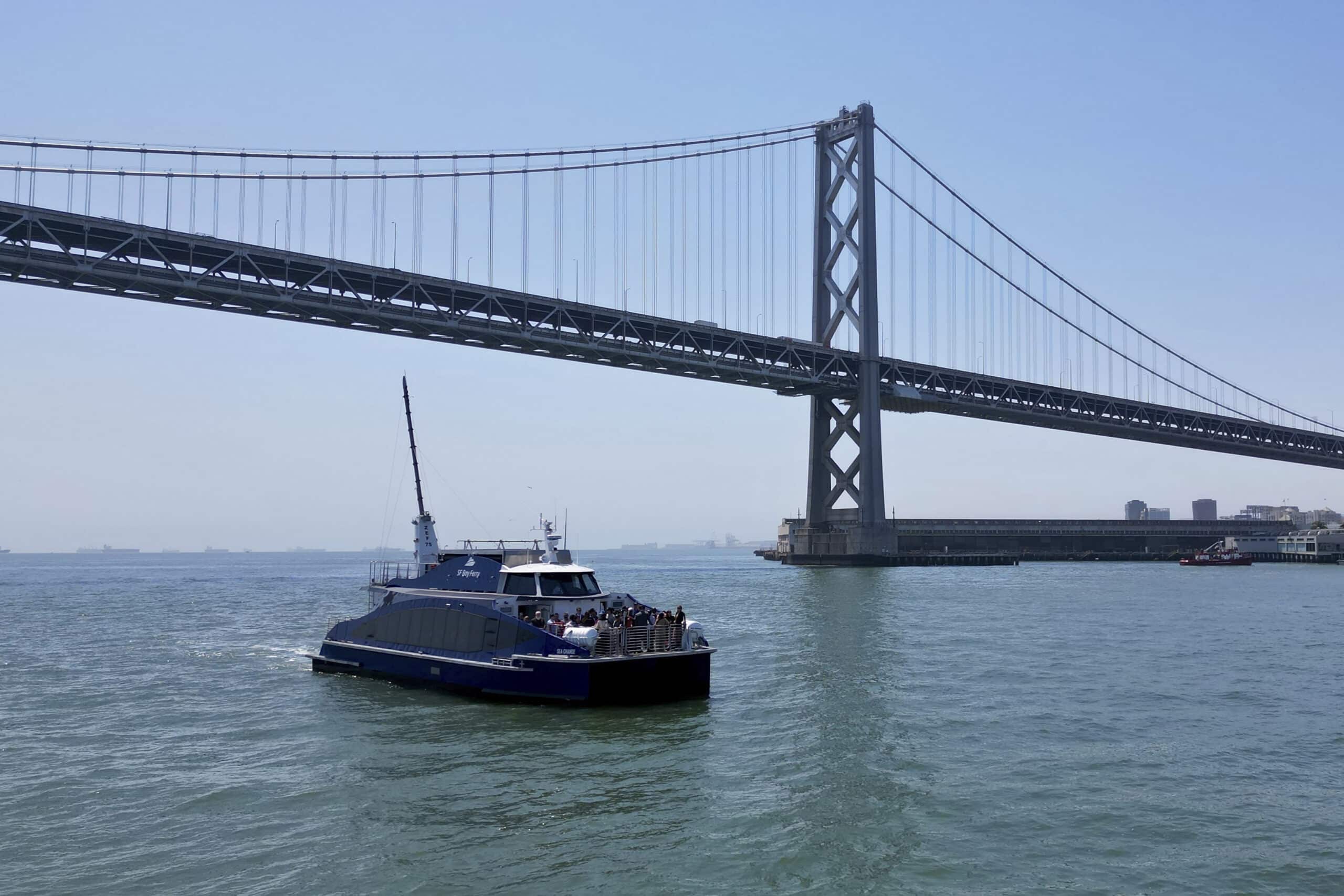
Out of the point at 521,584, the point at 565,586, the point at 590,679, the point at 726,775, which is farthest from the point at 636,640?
the point at 726,775

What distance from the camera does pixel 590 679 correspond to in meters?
22.3

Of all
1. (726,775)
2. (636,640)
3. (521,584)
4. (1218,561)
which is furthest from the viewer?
(1218,561)

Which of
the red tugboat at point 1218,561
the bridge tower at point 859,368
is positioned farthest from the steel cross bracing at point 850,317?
the red tugboat at point 1218,561

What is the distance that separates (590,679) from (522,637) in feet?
6.52

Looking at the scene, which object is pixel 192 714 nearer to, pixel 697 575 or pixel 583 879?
pixel 583 879

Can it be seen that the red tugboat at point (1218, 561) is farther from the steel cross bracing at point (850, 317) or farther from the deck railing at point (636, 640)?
the deck railing at point (636, 640)

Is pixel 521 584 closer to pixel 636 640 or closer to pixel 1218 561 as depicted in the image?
pixel 636 640

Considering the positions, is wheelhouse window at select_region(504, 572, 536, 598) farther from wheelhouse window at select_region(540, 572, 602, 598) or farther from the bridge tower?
the bridge tower

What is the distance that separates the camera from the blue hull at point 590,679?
73.3 feet

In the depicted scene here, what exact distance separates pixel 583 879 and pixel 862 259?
245 feet

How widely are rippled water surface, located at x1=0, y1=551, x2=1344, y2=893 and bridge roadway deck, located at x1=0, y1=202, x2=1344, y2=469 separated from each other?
26.6m

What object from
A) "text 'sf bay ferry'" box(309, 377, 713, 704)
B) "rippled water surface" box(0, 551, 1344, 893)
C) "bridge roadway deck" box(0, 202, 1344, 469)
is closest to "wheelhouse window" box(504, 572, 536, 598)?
"text 'sf bay ferry'" box(309, 377, 713, 704)

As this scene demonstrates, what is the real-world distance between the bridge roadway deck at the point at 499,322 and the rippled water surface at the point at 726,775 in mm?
26639

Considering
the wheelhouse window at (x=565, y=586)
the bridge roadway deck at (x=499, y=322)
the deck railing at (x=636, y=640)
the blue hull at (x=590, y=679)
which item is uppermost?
the bridge roadway deck at (x=499, y=322)
